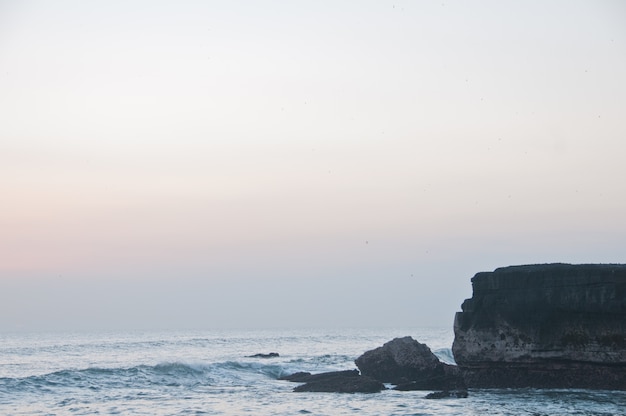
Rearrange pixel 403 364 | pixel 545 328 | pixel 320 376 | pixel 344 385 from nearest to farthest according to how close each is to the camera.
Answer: pixel 545 328, pixel 344 385, pixel 403 364, pixel 320 376

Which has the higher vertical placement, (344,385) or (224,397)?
(344,385)

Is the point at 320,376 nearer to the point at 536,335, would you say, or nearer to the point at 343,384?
the point at 343,384

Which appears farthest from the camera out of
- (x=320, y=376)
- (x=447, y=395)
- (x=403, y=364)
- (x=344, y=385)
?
(x=320, y=376)

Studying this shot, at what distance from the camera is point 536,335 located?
35.3 meters

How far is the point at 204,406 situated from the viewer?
32.9 meters

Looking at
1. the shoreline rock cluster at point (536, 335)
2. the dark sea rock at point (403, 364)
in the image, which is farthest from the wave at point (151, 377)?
the shoreline rock cluster at point (536, 335)

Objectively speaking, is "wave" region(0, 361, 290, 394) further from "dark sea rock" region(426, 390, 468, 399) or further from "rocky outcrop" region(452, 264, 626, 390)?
"rocky outcrop" region(452, 264, 626, 390)

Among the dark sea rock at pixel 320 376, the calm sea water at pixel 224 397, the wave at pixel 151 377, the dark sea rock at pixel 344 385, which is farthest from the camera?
the wave at pixel 151 377

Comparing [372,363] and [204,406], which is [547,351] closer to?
[372,363]

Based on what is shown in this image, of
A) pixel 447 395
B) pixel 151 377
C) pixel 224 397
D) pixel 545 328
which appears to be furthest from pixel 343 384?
pixel 151 377

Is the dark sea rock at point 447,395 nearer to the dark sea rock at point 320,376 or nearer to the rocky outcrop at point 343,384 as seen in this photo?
the rocky outcrop at point 343,384

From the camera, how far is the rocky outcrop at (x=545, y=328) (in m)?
33.7

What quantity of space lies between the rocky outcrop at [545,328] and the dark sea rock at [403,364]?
2.74m

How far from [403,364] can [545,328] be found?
8.43m
